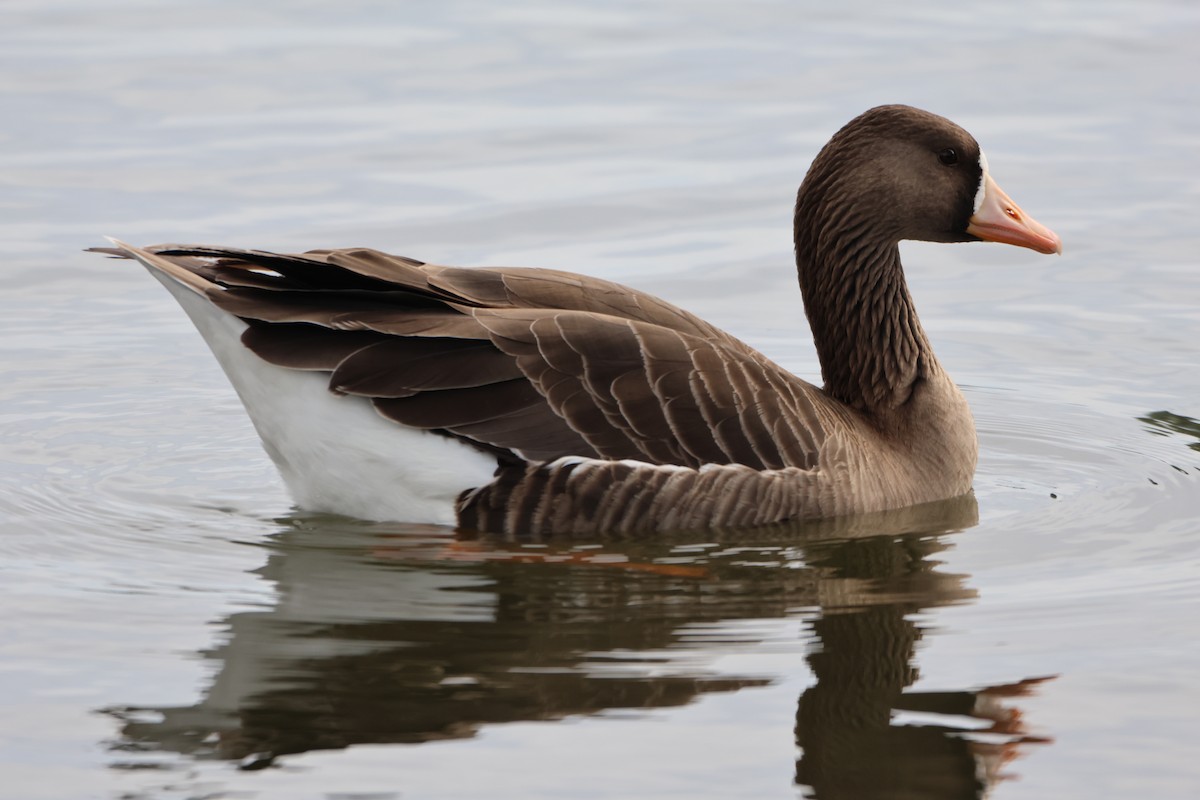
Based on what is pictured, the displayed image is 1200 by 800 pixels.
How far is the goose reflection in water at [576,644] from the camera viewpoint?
626 centimetres

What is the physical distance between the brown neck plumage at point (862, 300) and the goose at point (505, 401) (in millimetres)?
480

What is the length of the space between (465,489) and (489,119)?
23.5ft

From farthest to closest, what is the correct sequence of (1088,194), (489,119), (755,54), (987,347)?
(755,54)
(489,119)
(1088,194)
(987,347)

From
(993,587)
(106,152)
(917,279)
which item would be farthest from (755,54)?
(993,587)

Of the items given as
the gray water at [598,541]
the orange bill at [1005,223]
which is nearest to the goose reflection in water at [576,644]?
the gray water at [598,541]

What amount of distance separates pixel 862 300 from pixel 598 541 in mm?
1976

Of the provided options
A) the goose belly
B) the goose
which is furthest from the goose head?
the goose belly

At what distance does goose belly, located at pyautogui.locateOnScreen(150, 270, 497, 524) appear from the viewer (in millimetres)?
8227

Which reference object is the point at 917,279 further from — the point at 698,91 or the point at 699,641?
the point at 699,641

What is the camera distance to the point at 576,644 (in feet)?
23.5

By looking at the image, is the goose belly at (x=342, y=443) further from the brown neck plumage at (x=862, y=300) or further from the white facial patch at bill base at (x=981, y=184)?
the white facial patch at bill base at (x=981, y=184)

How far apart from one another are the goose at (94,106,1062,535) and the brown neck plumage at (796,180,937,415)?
0.48m

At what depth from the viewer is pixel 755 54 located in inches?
658

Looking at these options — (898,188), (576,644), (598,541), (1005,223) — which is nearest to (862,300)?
(898,188)
